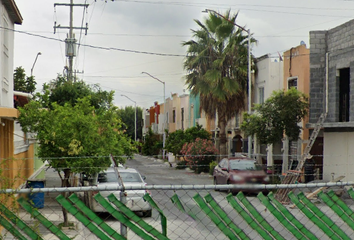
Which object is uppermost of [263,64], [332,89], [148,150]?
[263,64]

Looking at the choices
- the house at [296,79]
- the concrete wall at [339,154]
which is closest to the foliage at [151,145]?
the house at [296,79]

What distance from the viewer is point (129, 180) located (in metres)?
17.5

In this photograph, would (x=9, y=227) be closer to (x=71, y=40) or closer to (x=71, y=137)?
A: (x=71, y=137)

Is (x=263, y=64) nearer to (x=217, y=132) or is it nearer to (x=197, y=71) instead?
(x=197, y=71)

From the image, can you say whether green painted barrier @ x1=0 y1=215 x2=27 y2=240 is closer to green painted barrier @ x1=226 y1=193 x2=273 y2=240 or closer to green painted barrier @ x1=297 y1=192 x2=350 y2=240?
green painted barrier @ x1=226 y1=193 x2=273 y2=240

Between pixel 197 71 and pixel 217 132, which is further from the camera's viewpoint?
pixel 217 132

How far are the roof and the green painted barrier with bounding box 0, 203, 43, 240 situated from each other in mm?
10455

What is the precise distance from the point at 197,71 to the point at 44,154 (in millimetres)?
19793

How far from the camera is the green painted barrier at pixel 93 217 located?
5.10 meters

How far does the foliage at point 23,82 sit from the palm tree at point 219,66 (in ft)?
46.3

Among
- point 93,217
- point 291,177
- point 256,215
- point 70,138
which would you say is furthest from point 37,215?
point 291,177

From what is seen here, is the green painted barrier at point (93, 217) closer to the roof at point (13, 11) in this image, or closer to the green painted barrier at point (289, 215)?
the green painted barrier at point (289, 215)

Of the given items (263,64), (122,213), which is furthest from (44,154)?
(263,64)

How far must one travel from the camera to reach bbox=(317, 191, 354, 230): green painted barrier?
564 cm
